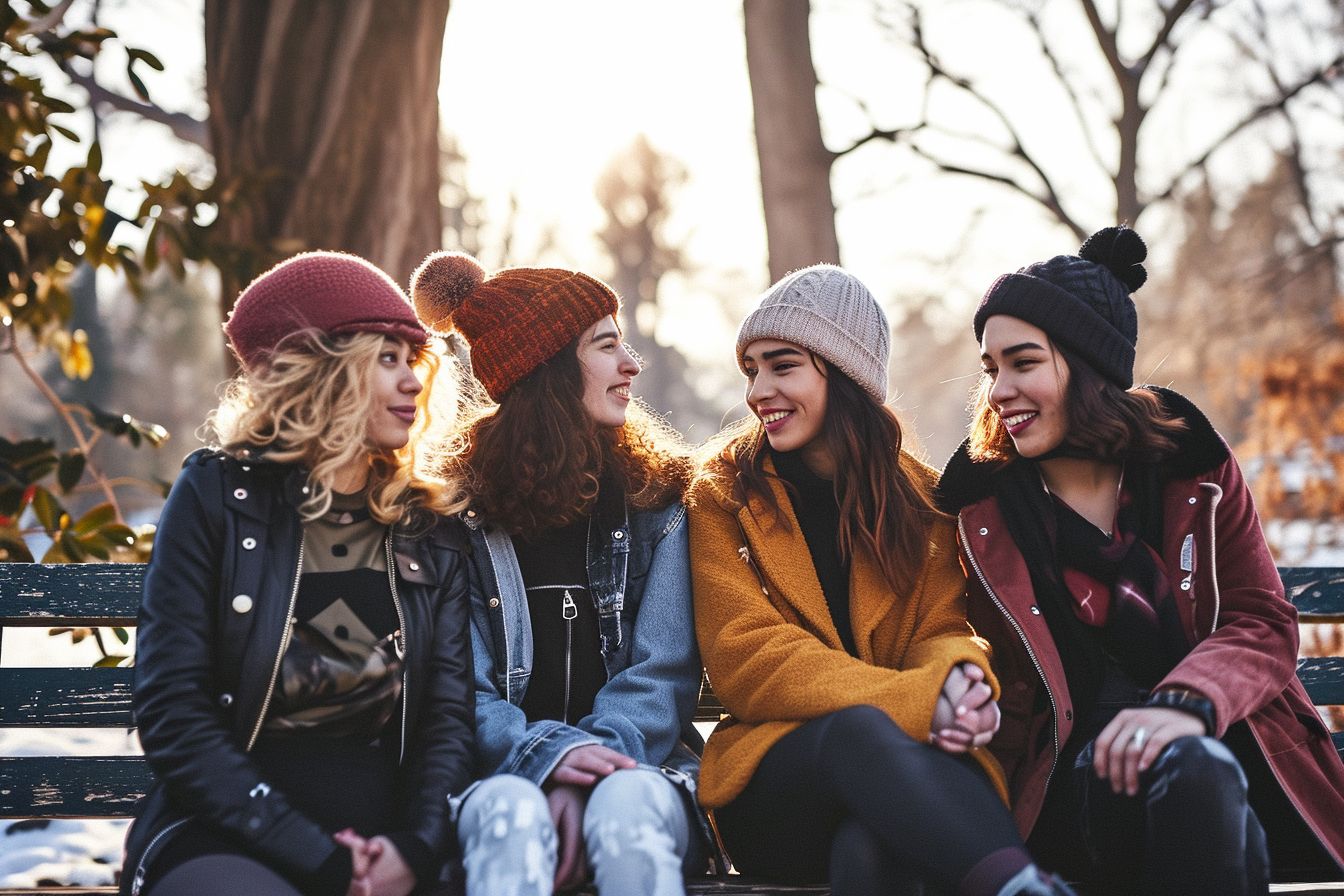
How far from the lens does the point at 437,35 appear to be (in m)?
4.38

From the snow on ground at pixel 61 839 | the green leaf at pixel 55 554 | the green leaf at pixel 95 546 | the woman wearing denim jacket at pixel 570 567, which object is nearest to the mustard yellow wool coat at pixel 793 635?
the woman wearing denim jacket at pixel 570 567

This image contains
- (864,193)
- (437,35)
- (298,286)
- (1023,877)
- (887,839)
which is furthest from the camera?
(864,193)

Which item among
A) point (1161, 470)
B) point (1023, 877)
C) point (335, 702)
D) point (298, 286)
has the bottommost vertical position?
point (1023, 877)

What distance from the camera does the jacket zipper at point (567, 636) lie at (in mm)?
2785

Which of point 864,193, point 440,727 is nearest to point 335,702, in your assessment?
point 440,727

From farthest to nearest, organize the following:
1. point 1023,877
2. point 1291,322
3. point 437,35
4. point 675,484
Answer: point 1291,322 → point 437,35 → point 675,484 → point 1023,877

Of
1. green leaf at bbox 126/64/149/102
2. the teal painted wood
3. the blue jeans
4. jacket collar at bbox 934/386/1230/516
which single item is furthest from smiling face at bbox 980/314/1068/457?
green leaf at bbox 126/64/149/102

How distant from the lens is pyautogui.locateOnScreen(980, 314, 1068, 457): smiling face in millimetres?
2744

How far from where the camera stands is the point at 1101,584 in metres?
2.72

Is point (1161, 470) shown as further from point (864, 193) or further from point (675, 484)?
point (864, 193)

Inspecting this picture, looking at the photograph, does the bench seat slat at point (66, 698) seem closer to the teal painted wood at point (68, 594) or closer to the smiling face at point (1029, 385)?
the teal painted wood at point (68, 594)

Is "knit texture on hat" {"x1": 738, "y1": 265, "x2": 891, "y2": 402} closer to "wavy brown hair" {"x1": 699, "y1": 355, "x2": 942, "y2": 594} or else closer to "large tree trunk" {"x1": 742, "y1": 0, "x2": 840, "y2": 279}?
"wavy brown hair" {"x1": 699, "y1": 355, "x2": 942, "y2": 594}

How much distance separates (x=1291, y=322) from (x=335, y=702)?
11515 mm

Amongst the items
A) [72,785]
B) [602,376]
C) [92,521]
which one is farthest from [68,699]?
[602,376]
